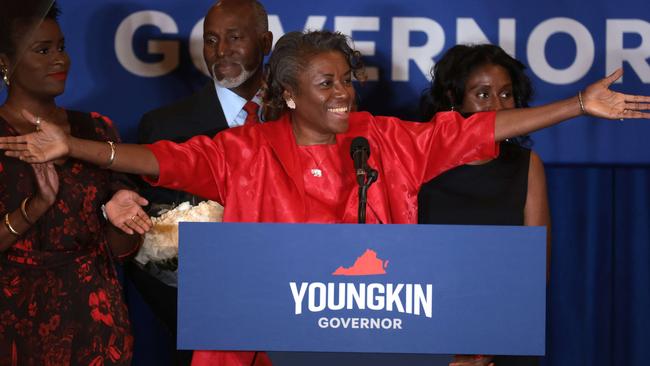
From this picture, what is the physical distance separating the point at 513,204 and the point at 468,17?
1327 millimetres

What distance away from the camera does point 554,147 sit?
4250mm

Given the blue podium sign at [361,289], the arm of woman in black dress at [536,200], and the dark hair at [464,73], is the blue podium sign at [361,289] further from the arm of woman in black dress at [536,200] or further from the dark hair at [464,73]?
the dark hair at [464,73]

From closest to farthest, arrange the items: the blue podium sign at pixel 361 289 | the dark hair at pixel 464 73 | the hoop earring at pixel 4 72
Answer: the hoop earring at pixel 4 72
the blue podium sign at pixel 361 289
the dark hair at pixel 464 73

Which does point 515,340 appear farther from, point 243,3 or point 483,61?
point 243,3

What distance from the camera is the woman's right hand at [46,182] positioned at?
273cm

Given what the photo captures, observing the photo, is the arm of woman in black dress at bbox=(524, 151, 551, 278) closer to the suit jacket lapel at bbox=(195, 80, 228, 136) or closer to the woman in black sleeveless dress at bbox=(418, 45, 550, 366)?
the woman in black sleeveless dress at bbox=(418, 45, 550, 366)

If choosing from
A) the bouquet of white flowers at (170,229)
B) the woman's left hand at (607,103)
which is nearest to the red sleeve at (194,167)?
the bouquet of white flowers at (170,229)

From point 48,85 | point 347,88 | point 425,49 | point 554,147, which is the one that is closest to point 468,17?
point 425,49

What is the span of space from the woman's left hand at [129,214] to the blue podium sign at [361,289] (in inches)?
18.2

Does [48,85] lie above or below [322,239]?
above

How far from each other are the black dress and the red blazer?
1.39 ft

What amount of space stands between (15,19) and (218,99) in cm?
220

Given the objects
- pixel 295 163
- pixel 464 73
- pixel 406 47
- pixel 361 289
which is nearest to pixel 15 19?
pixel 361 289

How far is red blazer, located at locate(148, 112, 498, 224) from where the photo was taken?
267cm
